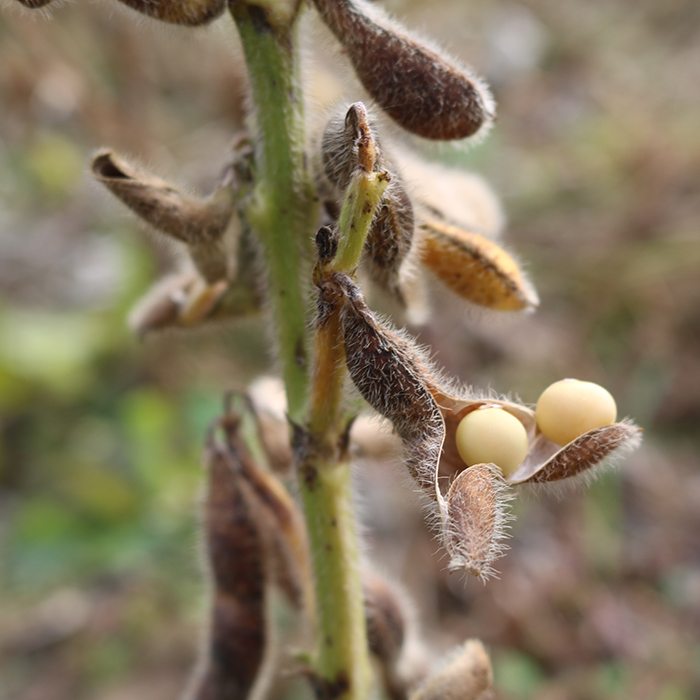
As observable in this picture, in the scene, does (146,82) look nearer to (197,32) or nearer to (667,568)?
(197,32)

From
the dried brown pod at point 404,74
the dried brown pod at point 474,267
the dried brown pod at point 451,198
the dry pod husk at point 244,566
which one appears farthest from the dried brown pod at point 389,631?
the dried brown pod at point 404,74

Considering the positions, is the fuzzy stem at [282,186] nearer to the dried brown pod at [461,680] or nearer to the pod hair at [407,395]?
the pod hair at [407,395]

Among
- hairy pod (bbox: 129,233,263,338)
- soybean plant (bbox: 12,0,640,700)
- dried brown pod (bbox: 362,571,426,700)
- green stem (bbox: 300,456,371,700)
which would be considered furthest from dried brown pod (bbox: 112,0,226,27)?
dried brown pod (bbox: 362,571,426,700)

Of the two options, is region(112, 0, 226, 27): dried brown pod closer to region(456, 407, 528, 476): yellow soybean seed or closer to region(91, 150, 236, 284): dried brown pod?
region(91, 150, 236, 284): dried brown pod

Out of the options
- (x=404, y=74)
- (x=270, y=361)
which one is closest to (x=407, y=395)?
(x=404, y=74)

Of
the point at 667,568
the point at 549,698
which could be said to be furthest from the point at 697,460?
the point at 549,698

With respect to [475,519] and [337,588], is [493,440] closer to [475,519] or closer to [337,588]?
[475,519]

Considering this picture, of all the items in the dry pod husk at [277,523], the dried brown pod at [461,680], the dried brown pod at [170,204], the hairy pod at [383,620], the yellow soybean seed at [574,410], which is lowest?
the dried brown pod at [461,680]

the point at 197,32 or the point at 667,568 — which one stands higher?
the point at 197,32
